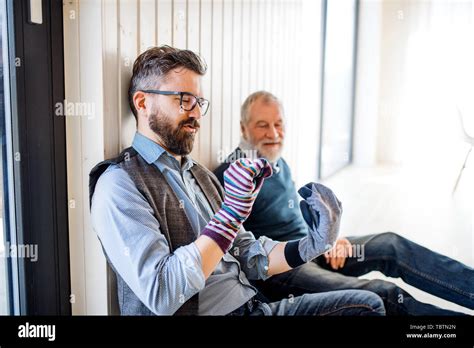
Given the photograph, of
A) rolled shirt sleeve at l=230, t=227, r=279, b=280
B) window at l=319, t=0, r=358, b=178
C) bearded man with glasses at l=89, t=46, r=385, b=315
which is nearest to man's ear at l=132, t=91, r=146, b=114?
bearded man with glasses at l=89, t=46, r=385, b=315

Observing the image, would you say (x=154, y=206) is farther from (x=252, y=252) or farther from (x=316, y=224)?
(x=316, y=224)

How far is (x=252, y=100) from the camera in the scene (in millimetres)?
1490

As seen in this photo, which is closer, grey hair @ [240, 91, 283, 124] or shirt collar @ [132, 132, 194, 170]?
shirt collar @ [132, 132, 194, 170]

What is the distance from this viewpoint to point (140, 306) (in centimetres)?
138

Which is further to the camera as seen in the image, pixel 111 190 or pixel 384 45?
pixel 384 45

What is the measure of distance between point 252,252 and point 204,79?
1.52 ft

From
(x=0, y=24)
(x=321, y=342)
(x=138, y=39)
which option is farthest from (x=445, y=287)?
(x=0, y=24)

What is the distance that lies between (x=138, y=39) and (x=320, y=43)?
49 centimetres

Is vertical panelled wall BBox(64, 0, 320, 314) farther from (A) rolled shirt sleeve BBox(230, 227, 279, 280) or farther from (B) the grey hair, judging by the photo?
(A) rolled shirt sleeve BBox(230, 227, 279, 280)

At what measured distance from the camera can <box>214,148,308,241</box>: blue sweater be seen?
1.47 metres

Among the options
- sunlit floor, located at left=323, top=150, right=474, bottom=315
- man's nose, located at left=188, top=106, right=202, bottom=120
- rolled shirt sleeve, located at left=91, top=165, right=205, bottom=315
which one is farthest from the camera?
sunlit floor, located at left=323, top=150, right=474, bottom=315

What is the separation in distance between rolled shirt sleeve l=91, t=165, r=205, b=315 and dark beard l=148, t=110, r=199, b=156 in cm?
13

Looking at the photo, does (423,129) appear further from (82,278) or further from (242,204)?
(82,278)

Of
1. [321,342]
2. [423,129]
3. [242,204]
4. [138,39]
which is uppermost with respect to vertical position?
[138,39]
